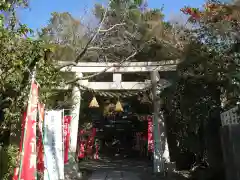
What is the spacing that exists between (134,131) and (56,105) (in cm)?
1595

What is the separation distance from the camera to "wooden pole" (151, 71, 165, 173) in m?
12.4

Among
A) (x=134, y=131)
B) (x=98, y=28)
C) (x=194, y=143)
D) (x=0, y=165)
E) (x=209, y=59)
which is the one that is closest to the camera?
(x=0, y=165)

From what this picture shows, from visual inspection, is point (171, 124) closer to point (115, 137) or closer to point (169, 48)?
point (169, 48)

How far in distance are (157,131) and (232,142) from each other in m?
4.94

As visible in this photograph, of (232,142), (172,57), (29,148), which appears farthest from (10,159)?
(172,57)

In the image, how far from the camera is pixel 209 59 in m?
9.51

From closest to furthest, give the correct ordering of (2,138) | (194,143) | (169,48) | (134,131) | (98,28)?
(2,138)
(98,28)
(194,143)
(169,48)
(134,131)

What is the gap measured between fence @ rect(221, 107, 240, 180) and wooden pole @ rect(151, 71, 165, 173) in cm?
374

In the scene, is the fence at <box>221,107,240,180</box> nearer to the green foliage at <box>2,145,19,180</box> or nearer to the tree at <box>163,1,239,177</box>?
the tree at <box>163,1,239,177</box>

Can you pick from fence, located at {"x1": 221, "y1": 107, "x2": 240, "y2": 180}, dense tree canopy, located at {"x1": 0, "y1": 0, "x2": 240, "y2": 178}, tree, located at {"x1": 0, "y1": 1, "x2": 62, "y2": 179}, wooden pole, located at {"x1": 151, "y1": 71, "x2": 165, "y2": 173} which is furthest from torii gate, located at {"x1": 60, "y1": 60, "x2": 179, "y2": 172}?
tree, located at {"x1": 0, "y1": 1, "x2": 62, "y2": 179}

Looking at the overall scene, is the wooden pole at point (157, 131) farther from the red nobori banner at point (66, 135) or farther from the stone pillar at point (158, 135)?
the red nobori banner at point (66, 135)

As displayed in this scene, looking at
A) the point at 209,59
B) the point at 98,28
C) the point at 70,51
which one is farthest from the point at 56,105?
the point at 209,59

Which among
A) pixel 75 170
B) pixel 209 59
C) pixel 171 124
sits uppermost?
pixel 209 59

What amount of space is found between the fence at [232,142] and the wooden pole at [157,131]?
3737 millimetres
